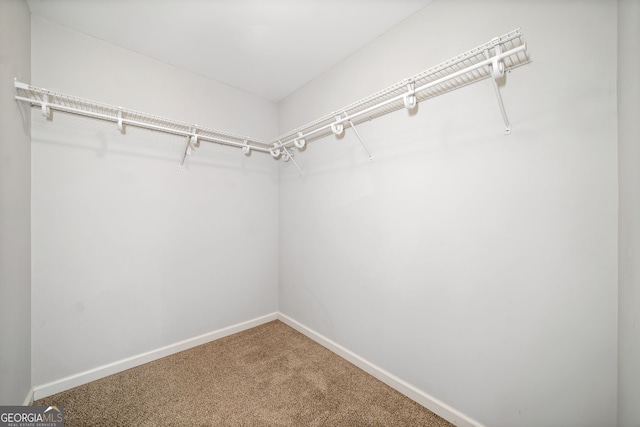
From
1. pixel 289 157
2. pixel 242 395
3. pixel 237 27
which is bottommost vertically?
pixel 242 395

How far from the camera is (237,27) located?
179 cm

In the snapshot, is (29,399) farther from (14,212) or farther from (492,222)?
(492,222)

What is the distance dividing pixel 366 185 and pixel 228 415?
189 cm

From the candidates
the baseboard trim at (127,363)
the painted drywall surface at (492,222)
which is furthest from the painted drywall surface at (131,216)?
the painted drywall surface at (492,222)

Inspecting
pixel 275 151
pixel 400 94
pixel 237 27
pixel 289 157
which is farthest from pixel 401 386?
pixel 237 27

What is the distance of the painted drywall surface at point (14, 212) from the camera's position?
129 centimetres

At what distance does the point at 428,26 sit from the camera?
63.1 inches

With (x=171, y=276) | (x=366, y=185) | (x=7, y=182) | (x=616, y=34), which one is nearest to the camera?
(x=616, y=34)

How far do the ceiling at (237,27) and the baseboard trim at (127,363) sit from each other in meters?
2.61

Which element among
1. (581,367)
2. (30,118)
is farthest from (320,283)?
(30,118)

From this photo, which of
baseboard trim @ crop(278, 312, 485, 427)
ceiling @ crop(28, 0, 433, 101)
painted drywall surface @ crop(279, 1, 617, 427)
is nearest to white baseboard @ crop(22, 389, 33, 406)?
baseboard trim @ crop(278, 312, 485, 427)

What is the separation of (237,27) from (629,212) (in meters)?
2.44

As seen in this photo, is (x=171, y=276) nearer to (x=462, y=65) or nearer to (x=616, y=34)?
(x=462, y=65)

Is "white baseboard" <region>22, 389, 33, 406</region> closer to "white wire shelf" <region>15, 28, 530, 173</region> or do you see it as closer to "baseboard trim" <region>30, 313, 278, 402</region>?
A: "baseboard trim" <region>30, 313, 278, 402</region>
